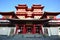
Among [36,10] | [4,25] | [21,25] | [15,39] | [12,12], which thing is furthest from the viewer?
[36,10]

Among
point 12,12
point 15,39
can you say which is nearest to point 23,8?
point 12,12

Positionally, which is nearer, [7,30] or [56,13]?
[7,30]

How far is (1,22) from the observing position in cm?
2242

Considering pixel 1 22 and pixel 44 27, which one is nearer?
pixel 44 27

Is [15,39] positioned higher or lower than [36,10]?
lower

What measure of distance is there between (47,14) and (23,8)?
7982 millimetres

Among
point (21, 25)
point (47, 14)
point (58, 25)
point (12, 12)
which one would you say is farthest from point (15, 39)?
point (47, 14)

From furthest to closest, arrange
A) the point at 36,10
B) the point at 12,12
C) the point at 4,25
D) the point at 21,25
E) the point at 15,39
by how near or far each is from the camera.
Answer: the point at 36,10 → the point at 12,12 → the point at 4,25 → the point at 21,25 → the point at 15,39

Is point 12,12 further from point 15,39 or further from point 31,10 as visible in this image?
point 15,39

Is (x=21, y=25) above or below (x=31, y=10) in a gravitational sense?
below

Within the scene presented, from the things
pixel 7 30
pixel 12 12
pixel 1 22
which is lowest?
pixel 7 30

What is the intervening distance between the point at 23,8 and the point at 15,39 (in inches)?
724

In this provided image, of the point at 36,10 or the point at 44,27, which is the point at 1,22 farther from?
the point at 36,10

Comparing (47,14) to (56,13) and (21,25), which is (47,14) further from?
(21,25)
